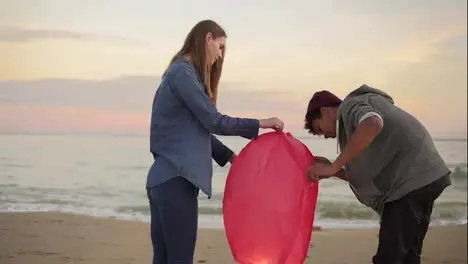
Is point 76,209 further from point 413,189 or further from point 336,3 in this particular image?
point 413,189

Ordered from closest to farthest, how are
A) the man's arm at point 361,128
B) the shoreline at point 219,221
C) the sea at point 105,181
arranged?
the man's arm at point 361,128 < the sea at point 105,181 < the shoreline at point 219,221

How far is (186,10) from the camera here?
3383 mm

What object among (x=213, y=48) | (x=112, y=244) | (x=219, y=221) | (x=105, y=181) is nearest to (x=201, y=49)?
(x=213, y=48)

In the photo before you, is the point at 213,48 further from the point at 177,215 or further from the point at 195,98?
the point at 177,215

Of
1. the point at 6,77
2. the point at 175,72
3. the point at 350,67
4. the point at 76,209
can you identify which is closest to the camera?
the point at 175,72

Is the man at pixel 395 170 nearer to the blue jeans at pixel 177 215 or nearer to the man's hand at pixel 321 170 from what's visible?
the man's hand at pixel 321 170

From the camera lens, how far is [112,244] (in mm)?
3320

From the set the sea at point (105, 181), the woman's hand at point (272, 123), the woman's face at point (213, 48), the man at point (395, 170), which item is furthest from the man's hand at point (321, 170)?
the sea at point (105, 181)

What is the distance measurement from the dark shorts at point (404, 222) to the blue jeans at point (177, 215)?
0.54m

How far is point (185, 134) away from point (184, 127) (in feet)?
0.06

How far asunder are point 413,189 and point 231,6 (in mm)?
1859

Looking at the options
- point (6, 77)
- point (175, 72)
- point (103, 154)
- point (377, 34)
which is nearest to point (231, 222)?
point (175, 72)

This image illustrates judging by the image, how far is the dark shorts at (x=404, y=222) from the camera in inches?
74.5

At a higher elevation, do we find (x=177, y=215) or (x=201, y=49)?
(x=201, y=49)
